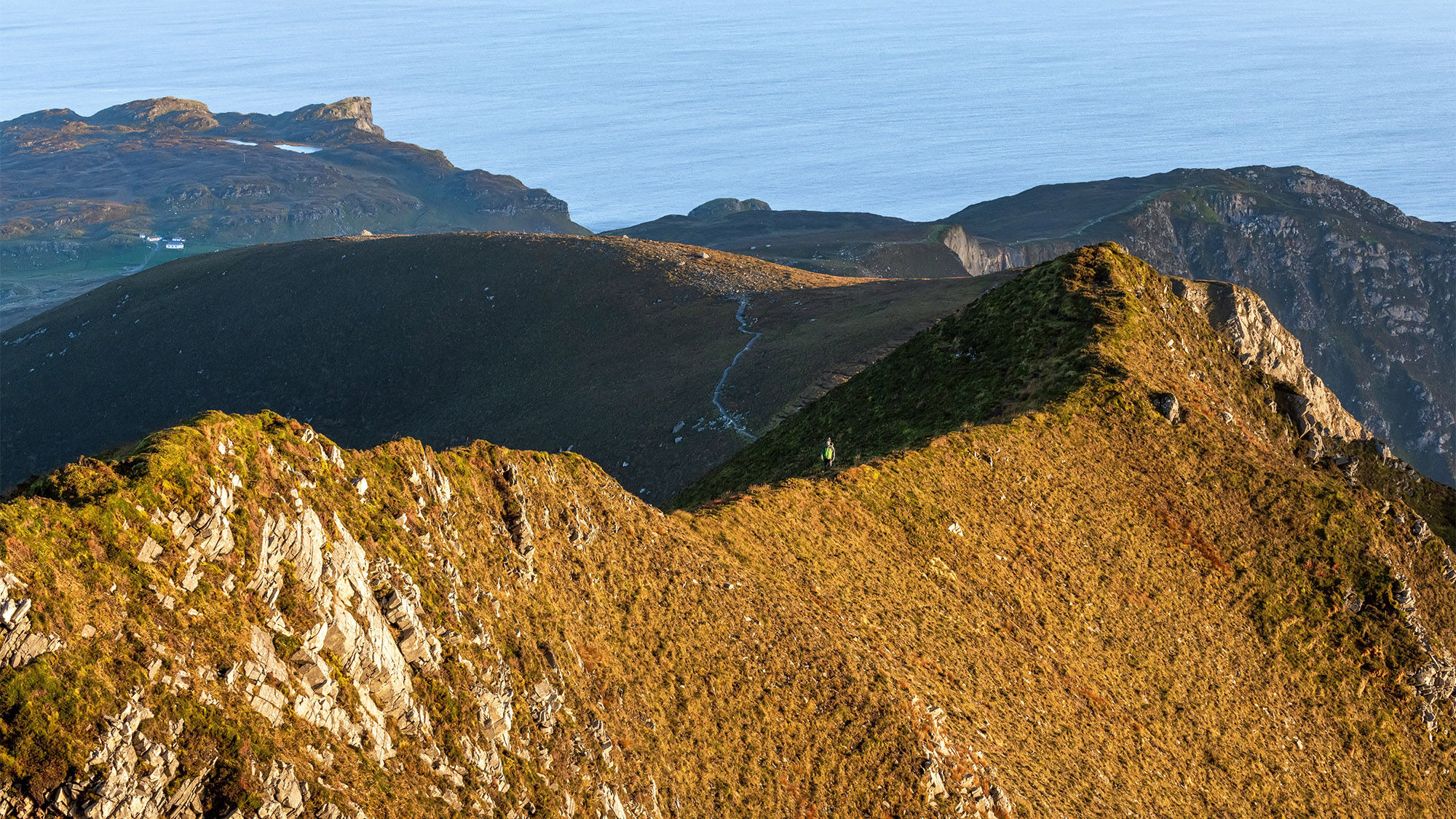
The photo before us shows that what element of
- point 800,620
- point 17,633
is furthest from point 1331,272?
point 17,633

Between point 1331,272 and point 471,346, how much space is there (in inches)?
6625

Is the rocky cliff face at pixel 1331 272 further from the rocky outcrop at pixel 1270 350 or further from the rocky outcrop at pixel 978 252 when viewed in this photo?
the rocky outcrop at pixel 1270 350

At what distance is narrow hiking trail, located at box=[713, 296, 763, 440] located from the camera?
6306 cm

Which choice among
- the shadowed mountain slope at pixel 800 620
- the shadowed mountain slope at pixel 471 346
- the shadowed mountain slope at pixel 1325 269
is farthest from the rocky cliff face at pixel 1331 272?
the shadowed mountain slope at pixel 800 620

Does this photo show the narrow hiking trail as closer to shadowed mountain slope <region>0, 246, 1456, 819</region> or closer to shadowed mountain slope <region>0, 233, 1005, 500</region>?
shadowed mountain slope <region>0, 233, 1005, 500</region>

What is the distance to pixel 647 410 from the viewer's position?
70.1 m

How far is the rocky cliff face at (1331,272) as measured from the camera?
598 feet

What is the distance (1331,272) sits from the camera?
194 metres

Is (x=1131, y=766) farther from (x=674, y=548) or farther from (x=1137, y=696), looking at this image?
(x=674, y=548)

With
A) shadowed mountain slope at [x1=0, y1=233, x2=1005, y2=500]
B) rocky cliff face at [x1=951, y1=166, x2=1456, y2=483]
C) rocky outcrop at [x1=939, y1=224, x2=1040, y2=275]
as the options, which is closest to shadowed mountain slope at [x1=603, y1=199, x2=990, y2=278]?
rocky outcrop at [x1=939, y1=224, x2=1040, y2=275]

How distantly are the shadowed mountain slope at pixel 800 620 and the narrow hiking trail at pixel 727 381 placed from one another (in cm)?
1696

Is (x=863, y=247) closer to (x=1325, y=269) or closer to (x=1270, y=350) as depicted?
(x=1270, y=350)

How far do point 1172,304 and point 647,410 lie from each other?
33833mm

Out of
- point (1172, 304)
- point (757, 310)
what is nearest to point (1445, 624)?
point (1172, 304)
